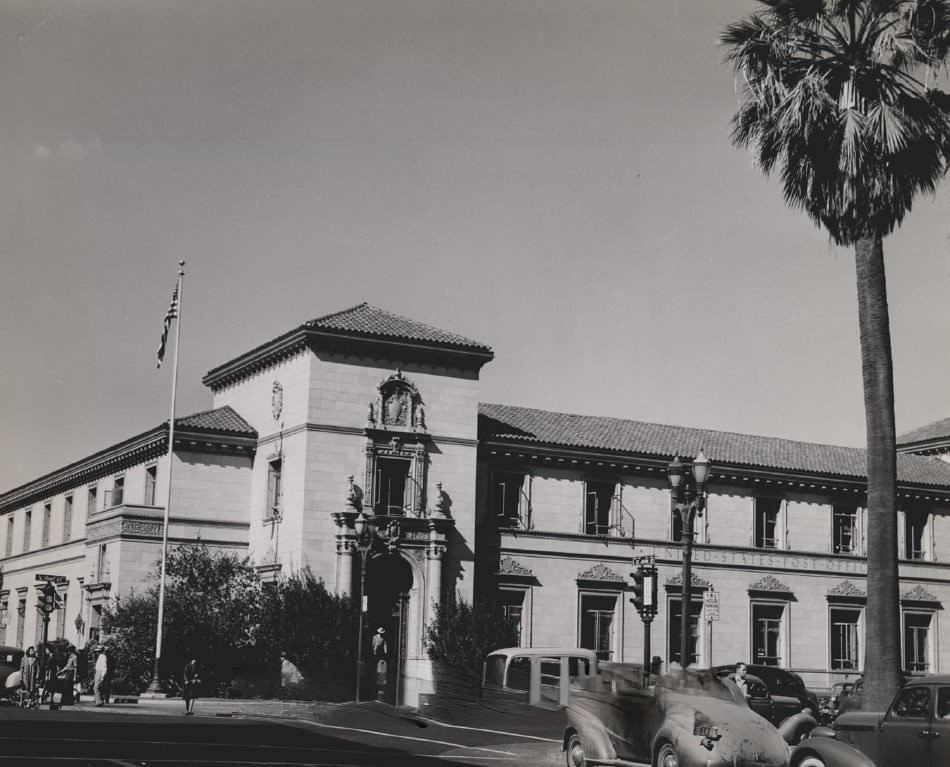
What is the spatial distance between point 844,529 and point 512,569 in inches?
586

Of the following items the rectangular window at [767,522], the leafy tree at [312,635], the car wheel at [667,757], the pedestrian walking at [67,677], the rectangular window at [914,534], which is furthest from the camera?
the rectangular window at [914,534]

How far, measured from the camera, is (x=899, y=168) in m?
25.1

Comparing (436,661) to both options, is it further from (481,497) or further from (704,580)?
(704,580)

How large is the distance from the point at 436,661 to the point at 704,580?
11882mm

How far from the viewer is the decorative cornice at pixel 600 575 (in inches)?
1799

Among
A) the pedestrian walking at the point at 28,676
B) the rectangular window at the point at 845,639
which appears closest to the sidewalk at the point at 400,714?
the pedestrian walking at the point at 28,676

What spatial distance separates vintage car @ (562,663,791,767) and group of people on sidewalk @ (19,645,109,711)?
17249 mm

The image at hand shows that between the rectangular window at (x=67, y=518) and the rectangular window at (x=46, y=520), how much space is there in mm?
2227

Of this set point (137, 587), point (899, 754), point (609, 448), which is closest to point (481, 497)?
point (609, 448)

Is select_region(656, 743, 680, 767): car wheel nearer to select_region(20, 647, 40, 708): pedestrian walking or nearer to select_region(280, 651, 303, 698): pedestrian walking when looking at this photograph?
select_region(20, 647, 40, 708): pedestrian walking

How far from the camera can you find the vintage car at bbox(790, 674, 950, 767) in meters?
13.5

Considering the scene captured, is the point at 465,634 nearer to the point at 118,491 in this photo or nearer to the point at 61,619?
the point at 118,491

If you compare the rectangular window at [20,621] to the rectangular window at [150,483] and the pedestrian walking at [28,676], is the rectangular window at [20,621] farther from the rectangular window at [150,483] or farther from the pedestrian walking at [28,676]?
the pedestrian walking at [28,676]

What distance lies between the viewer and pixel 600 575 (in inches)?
1812
